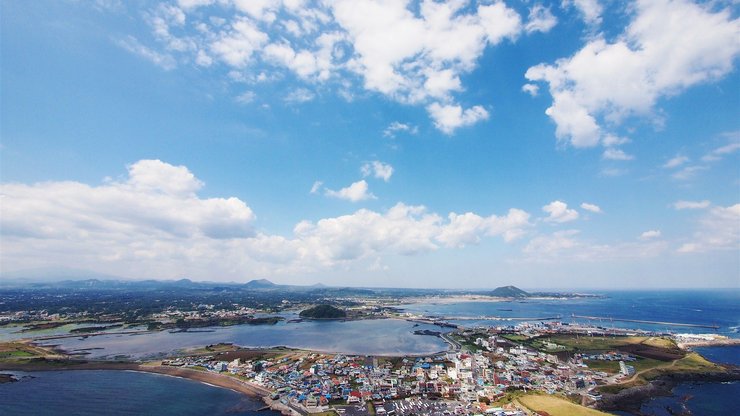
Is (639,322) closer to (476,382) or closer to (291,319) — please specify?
(476,382)

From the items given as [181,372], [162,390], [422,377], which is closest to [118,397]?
[162,390]

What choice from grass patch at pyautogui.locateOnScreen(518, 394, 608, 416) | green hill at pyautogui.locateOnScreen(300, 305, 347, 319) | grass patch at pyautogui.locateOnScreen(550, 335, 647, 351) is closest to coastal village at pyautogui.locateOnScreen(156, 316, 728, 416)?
grass patch at pyautogui.locateOnScreen(518, 394, 608, 416)

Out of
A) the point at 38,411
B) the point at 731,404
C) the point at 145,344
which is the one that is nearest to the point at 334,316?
the point at 145,344

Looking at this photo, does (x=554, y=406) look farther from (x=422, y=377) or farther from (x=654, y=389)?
(x=654, y=389)

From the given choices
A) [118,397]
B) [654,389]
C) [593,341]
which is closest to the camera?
[118,397]

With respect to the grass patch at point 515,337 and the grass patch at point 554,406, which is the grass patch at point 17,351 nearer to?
the grass patch at point 554,406

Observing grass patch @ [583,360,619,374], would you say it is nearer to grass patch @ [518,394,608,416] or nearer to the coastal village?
the coastal village

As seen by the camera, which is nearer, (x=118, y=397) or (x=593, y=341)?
(x=118, y=397)
